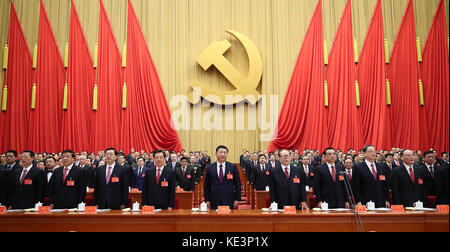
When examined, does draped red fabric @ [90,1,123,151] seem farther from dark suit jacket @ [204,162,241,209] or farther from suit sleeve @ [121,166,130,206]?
dark suit jacket @ [204,162,241,209]

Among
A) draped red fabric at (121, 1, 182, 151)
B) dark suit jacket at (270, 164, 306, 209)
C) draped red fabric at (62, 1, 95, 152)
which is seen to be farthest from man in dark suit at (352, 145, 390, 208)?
draped red fabric at (62, 1, 95, 152)

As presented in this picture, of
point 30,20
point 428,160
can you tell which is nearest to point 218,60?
point 30,20

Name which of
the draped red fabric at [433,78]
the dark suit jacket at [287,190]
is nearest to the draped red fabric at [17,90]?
the dark suit jacket at [287,190]

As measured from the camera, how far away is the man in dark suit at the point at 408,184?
445cm

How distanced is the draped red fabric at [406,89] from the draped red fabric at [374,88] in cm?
38

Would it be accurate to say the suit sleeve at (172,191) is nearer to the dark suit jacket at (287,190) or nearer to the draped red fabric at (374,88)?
the dark suit jacket at (287,190)

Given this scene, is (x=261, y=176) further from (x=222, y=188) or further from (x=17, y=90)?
(x=17, y=90)

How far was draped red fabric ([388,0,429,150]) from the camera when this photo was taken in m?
11.7

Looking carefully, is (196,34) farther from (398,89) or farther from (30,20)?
(398,89)

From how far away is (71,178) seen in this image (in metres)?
4.50

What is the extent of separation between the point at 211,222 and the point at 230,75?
10612mm

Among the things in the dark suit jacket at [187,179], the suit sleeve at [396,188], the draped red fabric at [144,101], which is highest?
the draped red fabric at [144,101]

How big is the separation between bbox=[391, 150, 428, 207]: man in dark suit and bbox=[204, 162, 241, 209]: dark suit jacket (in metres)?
2.01
